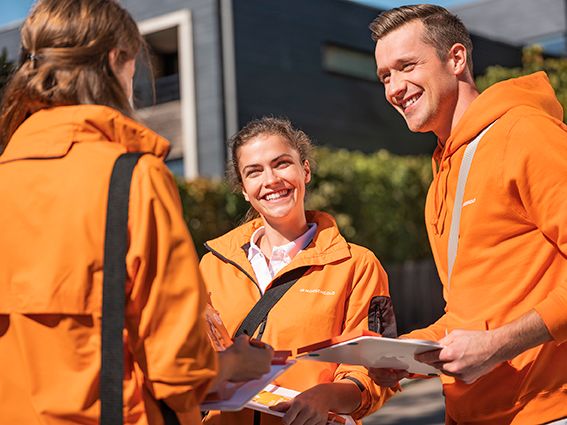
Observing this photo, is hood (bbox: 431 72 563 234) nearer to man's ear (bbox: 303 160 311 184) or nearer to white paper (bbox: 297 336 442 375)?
white paper (bbox: 297 336 442 375)

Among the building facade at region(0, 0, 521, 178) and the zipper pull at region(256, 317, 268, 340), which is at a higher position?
the building facade at region(0, 0, 521, 178)

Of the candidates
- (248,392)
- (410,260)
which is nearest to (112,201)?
(248,392)

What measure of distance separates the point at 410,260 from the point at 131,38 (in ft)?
48.5

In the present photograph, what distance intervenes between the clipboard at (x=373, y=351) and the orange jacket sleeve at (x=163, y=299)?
614mm

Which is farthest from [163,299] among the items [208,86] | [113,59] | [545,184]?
[208,86]

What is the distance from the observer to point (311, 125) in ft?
63.1

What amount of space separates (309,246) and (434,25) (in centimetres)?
108

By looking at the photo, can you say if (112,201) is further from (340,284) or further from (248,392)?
(340,284)

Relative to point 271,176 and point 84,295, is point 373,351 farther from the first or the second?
point 271,176

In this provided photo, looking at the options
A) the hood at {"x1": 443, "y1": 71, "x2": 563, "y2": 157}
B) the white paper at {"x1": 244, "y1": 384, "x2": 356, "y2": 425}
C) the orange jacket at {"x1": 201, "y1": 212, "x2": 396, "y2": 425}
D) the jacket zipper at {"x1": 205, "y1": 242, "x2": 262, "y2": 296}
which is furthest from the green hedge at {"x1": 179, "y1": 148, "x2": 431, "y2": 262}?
the hood at {"x1": 443, "y1": 71, "x2": 563, "y2": 157}

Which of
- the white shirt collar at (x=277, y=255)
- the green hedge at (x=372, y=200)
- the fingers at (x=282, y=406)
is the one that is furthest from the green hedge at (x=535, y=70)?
the fingers at (x=282, y=406)

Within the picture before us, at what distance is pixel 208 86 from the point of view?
57.3ft

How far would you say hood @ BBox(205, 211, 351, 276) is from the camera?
11.4 ft

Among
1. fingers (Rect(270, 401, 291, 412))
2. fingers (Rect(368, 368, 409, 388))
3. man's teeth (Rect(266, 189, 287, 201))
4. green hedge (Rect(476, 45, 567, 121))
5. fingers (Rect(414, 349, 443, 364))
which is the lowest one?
fingers (Rect(270, 401, 291, 412))
